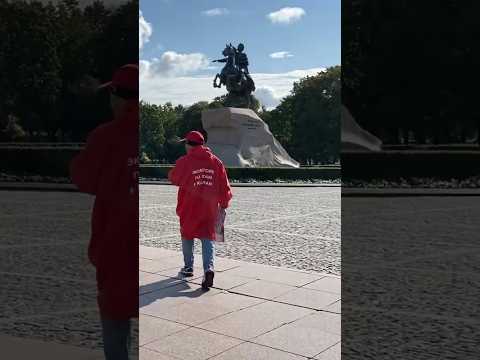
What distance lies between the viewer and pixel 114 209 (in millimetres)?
2340

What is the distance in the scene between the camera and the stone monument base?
2661 cm

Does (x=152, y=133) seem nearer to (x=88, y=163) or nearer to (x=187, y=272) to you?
(x=187, y=272)

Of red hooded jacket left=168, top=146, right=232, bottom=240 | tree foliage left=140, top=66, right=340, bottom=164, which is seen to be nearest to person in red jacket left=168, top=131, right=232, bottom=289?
red hooded jacket left=168, top=146, right=232, bottom=240

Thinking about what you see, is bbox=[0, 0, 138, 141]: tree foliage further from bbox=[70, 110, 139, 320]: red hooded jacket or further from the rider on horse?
the rider on horse

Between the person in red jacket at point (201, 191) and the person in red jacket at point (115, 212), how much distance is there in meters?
2.71

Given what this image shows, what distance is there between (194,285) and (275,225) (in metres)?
4.89

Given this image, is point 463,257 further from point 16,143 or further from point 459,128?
point 16,143

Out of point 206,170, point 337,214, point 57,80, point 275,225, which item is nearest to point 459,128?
point 206,170

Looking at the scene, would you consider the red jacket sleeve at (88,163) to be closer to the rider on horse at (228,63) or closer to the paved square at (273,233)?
the paved square at (273,233)

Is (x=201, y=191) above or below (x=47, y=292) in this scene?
above

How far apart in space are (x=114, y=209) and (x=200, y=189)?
281 cm

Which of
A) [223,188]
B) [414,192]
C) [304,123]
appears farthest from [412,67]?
[304,123]

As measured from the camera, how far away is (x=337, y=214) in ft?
40.3

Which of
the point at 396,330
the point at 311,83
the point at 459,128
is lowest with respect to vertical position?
the point at 396,330
